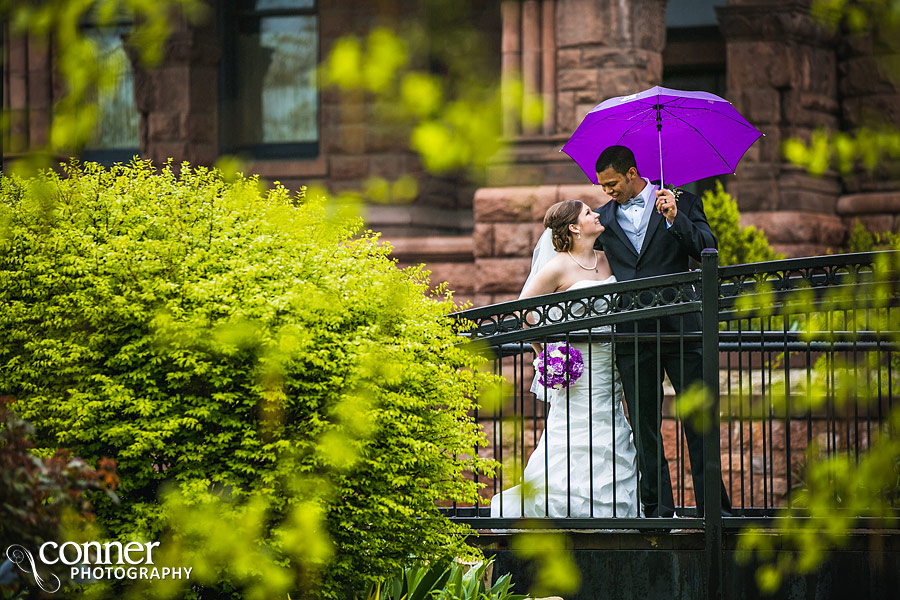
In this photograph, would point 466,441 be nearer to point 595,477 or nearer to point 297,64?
point 595,477

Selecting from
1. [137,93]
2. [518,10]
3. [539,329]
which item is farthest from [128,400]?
[137,93]

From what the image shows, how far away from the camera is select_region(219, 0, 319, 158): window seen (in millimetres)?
13422

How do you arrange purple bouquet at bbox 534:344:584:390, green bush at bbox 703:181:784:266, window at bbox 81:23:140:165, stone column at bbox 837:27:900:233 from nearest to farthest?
1. purple bouquet at bbox 534:344:584:390
2. green bush at bbox 703:181:784:266
3. stone column at bbox 837:27:900:233
4. window at bbox 81:23:140:165

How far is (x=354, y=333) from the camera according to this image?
488 cm

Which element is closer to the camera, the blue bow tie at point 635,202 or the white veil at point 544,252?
the blue bow tie at point 635,202

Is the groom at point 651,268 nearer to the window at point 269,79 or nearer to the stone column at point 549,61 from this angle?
the stone column at point 549,61

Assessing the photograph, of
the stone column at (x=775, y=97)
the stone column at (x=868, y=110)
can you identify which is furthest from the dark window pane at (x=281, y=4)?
the stone column at (x=868, y=110)

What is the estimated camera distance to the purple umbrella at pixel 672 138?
7164mm

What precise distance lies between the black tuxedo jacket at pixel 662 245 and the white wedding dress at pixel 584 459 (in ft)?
0.83

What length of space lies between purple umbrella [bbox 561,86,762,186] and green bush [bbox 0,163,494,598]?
259 cm

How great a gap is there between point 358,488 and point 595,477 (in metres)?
2.23

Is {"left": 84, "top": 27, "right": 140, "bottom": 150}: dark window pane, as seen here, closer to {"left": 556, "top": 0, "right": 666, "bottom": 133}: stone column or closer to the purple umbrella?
{"left": 556, "top": 0, "right": 666, "bottom": 133}: stone column

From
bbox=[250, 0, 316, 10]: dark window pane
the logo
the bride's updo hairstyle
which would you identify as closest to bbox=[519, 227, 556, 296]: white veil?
the bride's updo hairstyle

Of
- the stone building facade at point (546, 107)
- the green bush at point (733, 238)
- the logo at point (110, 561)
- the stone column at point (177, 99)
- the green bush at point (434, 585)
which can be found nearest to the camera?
the logo at point (110, 561)
